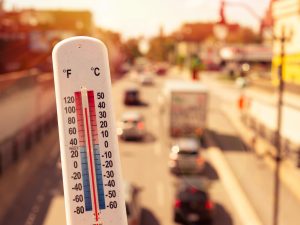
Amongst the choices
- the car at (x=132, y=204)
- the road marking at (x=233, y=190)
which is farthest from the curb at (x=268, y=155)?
the car at (x=132, y=204)

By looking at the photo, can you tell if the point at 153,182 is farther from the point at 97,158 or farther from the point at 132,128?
the point at 97,158

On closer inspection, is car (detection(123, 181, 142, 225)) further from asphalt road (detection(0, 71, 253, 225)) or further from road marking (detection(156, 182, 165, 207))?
road marking (detection(156, 182, 165, 207))

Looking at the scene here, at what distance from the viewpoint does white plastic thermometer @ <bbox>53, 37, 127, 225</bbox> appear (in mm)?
4441

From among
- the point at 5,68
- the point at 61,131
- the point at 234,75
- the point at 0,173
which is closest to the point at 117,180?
the point at 61,131

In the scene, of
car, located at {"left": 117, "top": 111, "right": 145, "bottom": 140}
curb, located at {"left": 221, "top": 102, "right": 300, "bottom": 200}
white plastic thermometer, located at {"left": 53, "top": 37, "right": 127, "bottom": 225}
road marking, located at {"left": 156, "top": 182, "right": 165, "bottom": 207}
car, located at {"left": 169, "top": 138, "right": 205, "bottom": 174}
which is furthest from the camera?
car, located at {"left": 117, "top": 111, "right": 145, "bottom": 140}

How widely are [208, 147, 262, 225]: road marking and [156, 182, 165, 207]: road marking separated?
9.89 ft

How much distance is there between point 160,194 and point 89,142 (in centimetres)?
1543

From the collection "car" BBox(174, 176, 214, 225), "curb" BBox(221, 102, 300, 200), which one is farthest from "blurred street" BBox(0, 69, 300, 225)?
"car" BBox(174, 176, 214, 225)

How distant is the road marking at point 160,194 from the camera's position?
18.5 metres

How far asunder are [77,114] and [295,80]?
27.6 meters

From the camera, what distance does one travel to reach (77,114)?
178 inches

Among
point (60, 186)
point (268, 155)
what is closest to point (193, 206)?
point (60, 186)

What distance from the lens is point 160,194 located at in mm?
19578

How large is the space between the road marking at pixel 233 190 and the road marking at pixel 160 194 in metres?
3.02
